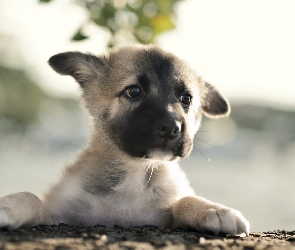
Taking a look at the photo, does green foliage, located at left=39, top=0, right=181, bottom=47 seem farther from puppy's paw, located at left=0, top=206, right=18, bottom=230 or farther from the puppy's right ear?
puppy's paw, located at left=0, top=206, right=18, bottom=230

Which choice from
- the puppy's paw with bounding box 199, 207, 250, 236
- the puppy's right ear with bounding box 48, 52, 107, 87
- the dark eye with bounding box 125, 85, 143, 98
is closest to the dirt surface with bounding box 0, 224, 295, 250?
the puppy's paw with bounding box 199, 207, 250, 236

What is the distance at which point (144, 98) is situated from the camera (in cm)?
435

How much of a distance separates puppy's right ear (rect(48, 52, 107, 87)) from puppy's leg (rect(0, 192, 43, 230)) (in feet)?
4.16

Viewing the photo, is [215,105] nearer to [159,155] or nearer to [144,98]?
[144,98]

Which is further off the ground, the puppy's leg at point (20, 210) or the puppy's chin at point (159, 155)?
the puppy's chin at point (159, 155)

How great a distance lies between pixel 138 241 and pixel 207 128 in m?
2.21

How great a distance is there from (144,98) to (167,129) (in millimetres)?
507

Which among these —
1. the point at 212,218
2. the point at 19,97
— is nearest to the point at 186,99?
the point at 212,218

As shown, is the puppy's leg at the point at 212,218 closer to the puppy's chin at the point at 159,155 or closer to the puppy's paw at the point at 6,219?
the puppy's chin at the point at 159,155

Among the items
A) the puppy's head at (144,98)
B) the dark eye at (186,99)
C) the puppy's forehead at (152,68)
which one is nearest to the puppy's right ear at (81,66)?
the puppy's head at (144,98)

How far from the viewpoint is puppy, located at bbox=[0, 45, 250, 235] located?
3740mm

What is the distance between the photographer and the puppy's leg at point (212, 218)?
3508 mm

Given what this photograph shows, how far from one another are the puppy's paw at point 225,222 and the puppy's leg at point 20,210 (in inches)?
37.7

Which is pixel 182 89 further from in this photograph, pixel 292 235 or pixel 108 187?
pixel 292 235
